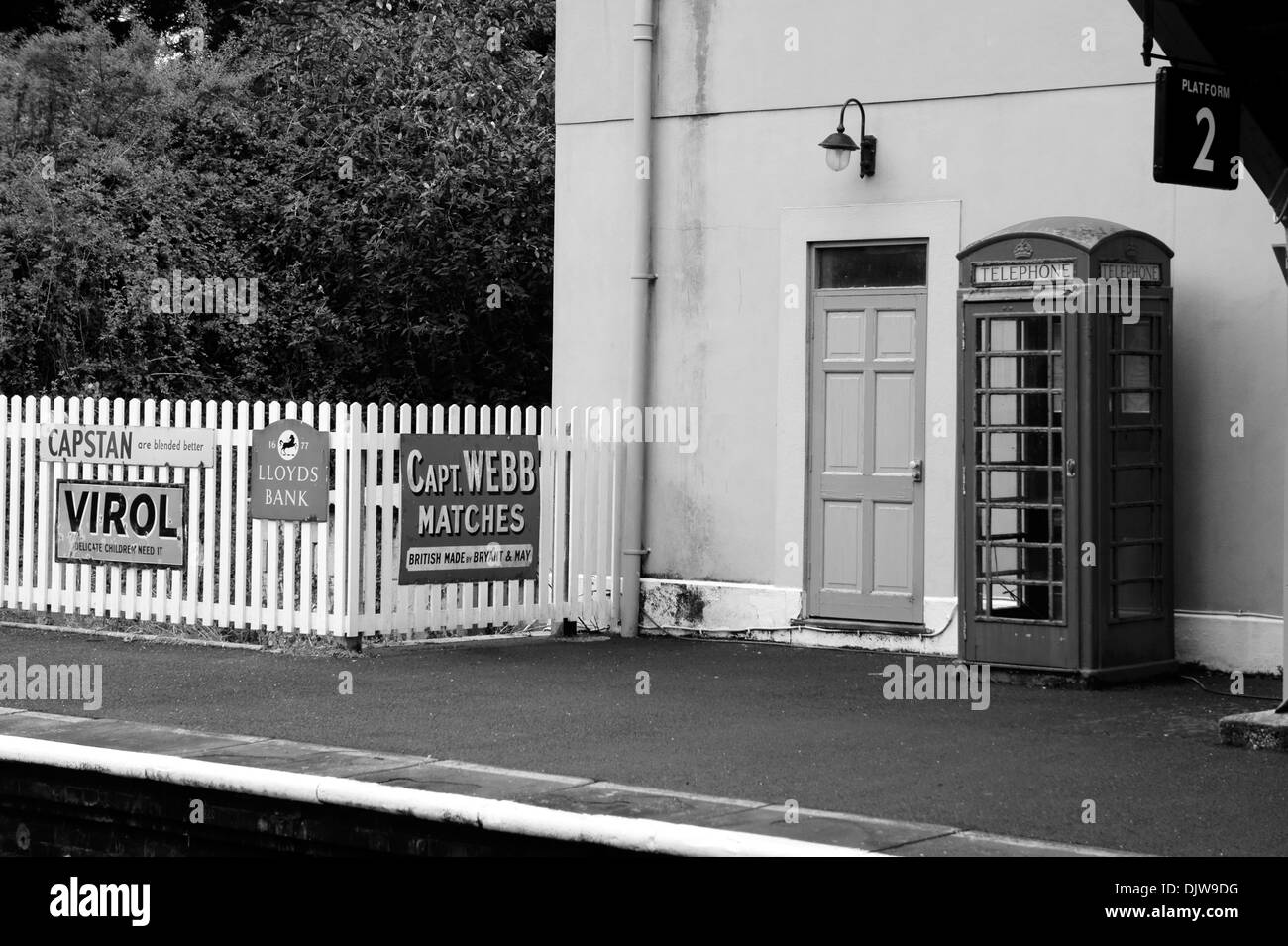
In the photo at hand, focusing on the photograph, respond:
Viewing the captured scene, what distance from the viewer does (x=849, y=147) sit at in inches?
473

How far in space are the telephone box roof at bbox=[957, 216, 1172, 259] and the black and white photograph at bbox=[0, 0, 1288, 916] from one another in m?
0.03

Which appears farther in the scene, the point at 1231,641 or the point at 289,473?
the point at 289,473

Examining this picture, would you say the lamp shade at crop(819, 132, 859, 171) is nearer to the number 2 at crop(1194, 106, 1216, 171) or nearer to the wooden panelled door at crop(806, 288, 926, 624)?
the wooden panelled door at crop(806, 288, 926, 624)

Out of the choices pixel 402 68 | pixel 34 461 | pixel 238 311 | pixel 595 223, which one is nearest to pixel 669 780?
pixel 595 223

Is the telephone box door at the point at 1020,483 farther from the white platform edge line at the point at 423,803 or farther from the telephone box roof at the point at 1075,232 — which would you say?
the white platform edge line at the point at 423,803

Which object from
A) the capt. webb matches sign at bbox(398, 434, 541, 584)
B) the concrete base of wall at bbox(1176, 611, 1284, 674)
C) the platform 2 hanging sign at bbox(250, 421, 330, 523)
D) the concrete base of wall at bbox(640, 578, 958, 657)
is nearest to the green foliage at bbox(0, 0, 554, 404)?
the platform 2 hanging sign at bbox(250, 421, 330, 523)

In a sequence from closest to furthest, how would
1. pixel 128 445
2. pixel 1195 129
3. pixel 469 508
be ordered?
pixel 1195 129 → pixel 469 508 → pixel 128 445

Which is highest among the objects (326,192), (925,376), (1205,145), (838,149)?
(326,192)

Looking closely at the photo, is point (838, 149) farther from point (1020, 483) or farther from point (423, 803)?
point (423, 803)

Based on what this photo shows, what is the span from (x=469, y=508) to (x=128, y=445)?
8.83 ft

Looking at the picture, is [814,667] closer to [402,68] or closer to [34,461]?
[34,461]

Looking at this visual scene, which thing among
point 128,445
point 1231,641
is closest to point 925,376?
point 1231,641

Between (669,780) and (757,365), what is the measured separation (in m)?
5.69

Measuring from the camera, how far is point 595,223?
13.5 m
